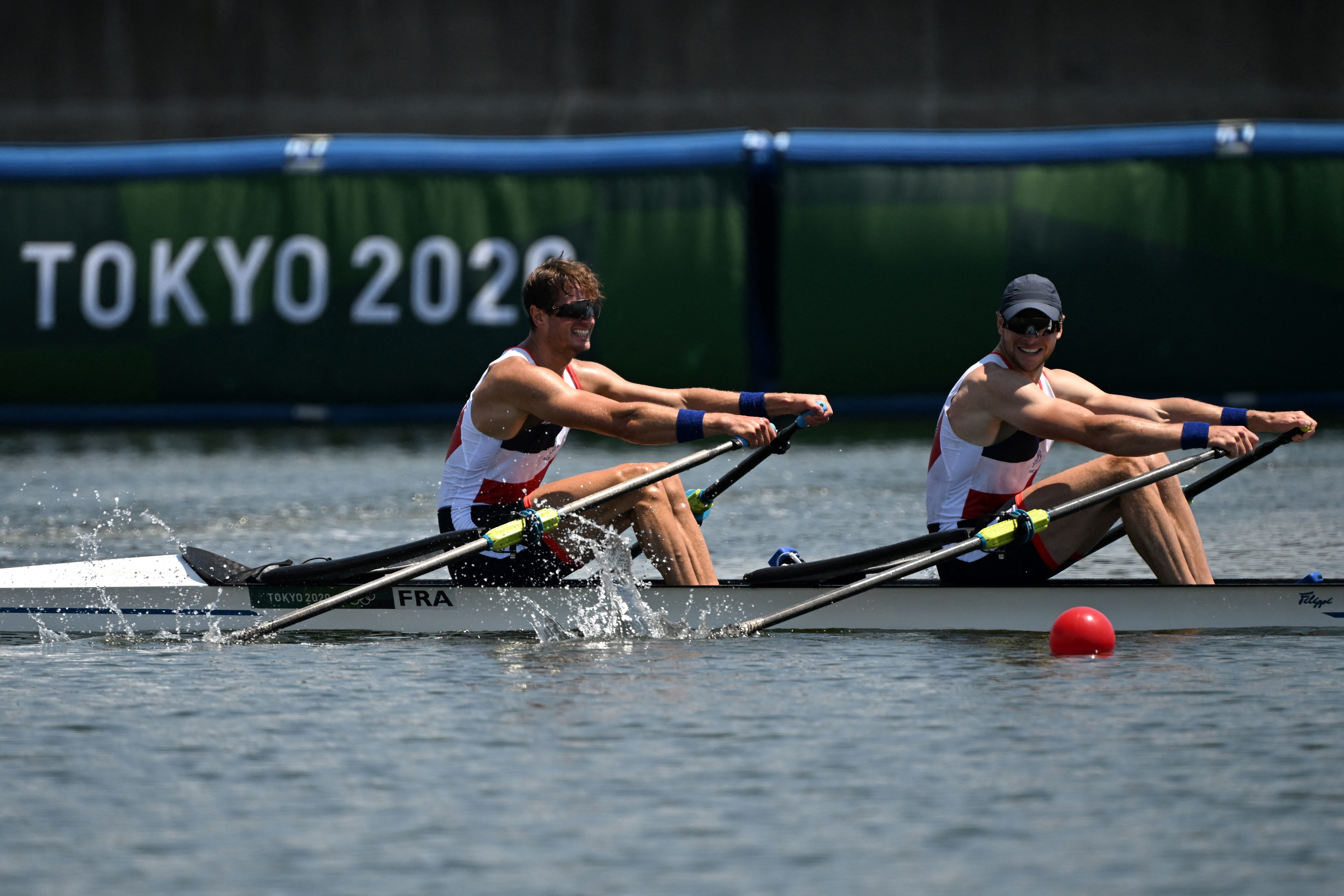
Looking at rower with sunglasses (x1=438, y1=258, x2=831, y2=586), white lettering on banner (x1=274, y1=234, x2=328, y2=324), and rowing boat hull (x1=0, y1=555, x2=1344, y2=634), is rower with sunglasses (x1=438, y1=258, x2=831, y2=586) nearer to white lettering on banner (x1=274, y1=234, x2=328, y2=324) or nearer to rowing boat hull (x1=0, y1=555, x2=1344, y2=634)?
rowing boat hull (x1=0, y1=555, x2=1344, y2=634)

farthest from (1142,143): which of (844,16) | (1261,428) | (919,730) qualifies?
(919,730)

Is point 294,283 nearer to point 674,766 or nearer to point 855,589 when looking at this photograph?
point 855,589

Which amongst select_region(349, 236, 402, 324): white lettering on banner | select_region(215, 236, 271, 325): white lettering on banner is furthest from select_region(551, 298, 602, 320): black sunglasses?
select_region(215, 236, 271, 325): white lettering on banner

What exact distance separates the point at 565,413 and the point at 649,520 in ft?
1.72

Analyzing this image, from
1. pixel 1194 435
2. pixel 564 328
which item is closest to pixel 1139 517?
pixel 1194 435

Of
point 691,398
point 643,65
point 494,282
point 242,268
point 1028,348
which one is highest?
point 643,65

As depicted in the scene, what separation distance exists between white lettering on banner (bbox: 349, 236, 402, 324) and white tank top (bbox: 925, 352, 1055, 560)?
985 centimetres

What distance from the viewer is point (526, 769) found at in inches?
223

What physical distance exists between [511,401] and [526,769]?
100 inches

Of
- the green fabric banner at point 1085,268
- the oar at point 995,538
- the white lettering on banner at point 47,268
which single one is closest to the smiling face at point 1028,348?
the oar at point 995,538

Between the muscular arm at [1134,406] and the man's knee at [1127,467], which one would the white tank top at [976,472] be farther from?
the man's knee at [1127,467]

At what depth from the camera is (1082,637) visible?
24.3ft

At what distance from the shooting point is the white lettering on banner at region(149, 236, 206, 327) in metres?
17.5

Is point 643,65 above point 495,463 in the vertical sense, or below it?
above
